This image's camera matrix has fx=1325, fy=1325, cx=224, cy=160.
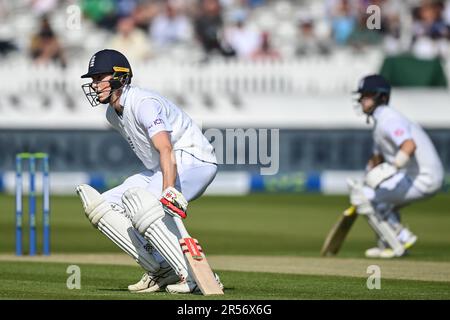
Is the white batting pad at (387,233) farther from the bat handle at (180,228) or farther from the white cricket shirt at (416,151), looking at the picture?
the bat handle at (180,228)

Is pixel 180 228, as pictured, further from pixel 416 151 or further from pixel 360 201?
pixel 416 151

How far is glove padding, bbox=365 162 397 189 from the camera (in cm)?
1038

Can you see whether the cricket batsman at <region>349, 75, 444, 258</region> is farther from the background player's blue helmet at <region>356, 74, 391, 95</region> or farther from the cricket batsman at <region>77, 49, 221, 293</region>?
the cricket batsman at <region>77, 49, 221, 293</region>

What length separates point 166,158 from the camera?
714 centimetres

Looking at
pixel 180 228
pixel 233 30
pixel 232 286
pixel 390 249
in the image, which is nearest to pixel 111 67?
pixel 180 228

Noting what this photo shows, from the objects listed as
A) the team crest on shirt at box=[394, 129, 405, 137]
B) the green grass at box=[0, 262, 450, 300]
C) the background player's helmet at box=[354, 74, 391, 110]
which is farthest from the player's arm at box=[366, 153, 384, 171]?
the green grass at box=[0, 262, 450, 300]

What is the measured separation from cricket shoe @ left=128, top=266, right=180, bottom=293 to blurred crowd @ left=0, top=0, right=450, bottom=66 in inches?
425

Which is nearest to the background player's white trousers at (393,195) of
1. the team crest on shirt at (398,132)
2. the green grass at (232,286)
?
the team crest on shirt at (398,132)

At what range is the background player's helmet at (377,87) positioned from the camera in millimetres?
10555

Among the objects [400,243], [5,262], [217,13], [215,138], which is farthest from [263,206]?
[5,262]

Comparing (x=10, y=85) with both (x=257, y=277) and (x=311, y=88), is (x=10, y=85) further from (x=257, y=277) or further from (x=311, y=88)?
(x=257, y=277)

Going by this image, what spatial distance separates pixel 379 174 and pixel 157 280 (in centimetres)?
334

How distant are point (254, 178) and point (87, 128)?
7.61 feet

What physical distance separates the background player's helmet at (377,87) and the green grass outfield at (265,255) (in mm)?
1268
